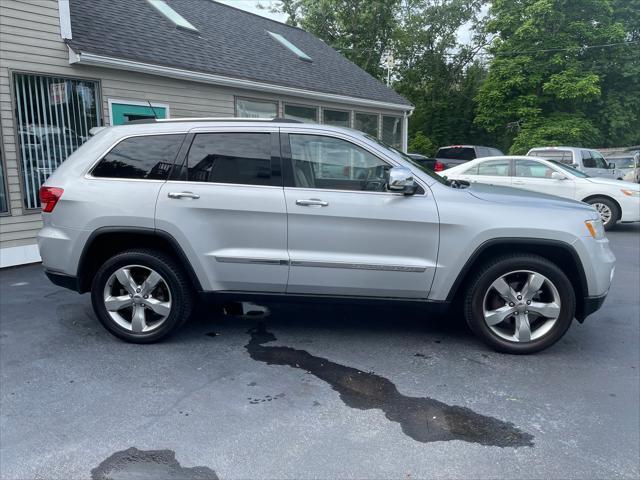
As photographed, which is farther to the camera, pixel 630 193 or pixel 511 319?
pixel 630 193

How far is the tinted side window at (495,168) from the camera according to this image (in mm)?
11297

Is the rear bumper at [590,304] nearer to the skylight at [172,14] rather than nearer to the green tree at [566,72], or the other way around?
the skylight at [172,14]

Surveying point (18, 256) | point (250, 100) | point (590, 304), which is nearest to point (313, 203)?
point (590, 304)

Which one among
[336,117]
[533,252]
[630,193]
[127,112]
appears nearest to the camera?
[533,252]

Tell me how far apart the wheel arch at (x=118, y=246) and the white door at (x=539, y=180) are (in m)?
8.59

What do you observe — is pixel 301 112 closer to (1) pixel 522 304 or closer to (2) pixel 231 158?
(2) pixel 231 158

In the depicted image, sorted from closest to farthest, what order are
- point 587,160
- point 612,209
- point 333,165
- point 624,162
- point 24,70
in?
1. point 333,165
2. point 24,70
3. point 612,209
4. point 587,160
5. point 624,162

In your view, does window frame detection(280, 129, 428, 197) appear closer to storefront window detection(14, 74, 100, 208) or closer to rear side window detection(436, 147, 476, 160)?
storefront window detection(14, 74, 100, 208)

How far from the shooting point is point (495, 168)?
11375 millimetres

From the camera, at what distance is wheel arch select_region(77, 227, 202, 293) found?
4176 mm

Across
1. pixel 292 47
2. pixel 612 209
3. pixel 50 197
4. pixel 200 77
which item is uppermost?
pixel 292 47

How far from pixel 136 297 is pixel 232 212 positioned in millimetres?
1102

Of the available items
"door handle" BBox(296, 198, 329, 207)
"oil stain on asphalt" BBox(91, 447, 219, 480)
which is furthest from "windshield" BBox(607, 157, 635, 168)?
"oil stain on asphalt" BBox(91, 447, 219, 480)

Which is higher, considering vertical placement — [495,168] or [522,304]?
[495,168]
